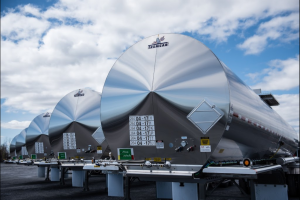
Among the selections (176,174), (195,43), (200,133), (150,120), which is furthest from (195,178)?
(195,43)

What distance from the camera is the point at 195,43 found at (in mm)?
5969

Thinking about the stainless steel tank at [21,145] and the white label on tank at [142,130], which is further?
the stainless steel tank at [21,145]

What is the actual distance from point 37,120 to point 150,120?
13537mm

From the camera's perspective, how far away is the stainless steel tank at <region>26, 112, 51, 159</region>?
16.8m

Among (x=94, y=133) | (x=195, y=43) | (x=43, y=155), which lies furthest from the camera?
(x=43, y=155)

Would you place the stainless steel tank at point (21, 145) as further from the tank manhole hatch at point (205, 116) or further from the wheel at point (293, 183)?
the tank manhole hatch at point (205, 116)

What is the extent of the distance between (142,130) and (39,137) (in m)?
12.7

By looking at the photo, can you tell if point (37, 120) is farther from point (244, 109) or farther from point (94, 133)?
point (244, 109)

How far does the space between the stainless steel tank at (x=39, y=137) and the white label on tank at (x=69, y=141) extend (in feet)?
16.9

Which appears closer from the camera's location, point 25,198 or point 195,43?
point 195,43

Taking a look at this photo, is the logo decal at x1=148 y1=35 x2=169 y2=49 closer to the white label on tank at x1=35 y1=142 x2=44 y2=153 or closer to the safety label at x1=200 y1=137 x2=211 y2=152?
the safety label at x1=200 y1=137 x2=211 y2=152

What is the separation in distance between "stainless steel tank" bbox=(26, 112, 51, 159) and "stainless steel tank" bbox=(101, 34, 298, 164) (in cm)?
1138

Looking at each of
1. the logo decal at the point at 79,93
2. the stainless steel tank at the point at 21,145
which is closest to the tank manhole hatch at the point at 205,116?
the logo decal at the point at 79,93

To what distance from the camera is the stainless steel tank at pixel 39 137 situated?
1684 centimetres
